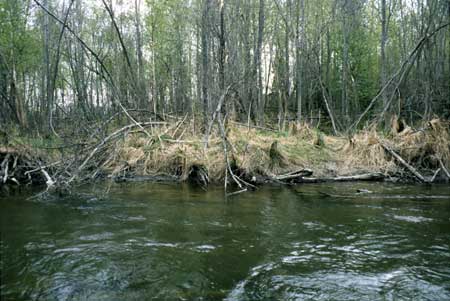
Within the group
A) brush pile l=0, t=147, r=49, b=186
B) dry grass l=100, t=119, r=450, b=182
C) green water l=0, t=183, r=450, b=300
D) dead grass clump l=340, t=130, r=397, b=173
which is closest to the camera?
green water l=0, t=183, r=450, b=300

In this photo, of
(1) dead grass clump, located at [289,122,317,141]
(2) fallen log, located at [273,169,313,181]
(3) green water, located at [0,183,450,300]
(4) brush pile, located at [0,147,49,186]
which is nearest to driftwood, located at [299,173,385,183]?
(2) fallen log, located at [273,169,313,181]

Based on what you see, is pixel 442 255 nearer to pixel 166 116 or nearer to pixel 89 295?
pixel 89 295

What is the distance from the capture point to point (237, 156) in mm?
8672

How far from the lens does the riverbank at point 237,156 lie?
8.53 metres

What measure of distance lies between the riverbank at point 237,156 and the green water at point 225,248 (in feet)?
5.89

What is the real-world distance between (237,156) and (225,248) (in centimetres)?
463

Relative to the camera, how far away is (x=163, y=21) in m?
22.7

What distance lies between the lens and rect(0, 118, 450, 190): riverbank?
8.53m

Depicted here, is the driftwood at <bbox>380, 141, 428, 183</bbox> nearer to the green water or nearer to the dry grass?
the dry grass

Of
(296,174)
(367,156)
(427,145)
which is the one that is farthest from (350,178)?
(427,145)

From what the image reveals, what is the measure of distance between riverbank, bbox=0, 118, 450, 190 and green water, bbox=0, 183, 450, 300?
5.89 ft

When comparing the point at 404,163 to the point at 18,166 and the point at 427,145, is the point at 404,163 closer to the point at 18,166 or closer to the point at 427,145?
the point at 427,145

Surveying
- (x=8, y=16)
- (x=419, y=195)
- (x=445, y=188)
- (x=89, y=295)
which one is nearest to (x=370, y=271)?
(x=89, y=295)

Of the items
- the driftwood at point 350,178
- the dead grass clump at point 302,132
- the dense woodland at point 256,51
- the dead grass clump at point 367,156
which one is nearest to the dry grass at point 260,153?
the dead grass clump at point 367,156
